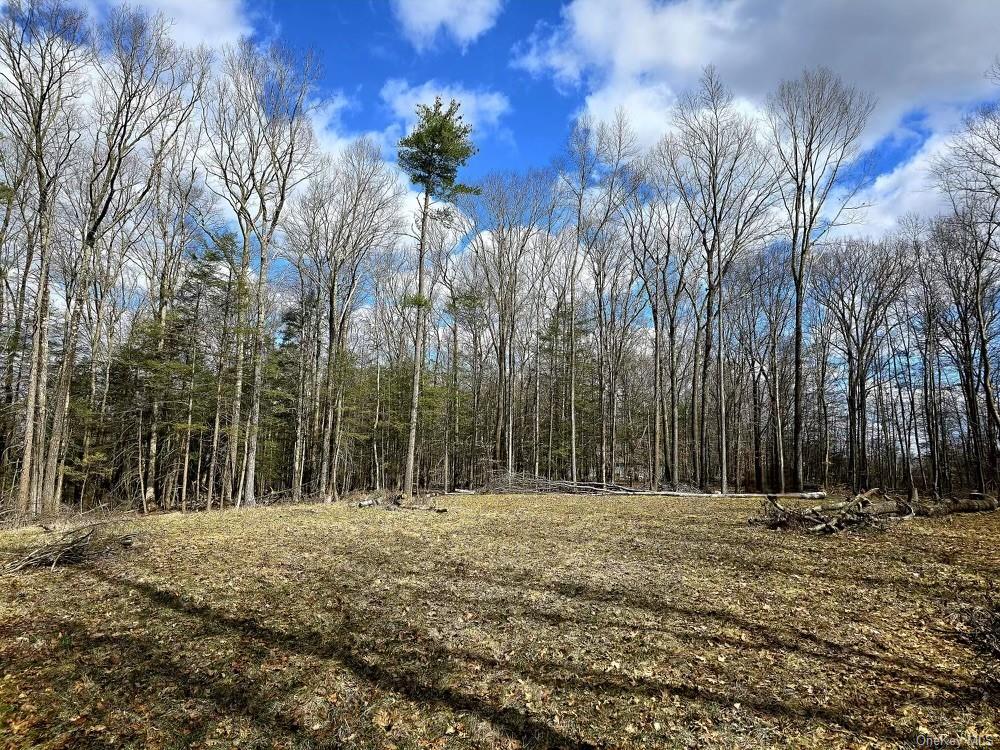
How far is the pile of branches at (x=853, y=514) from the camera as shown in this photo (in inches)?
314

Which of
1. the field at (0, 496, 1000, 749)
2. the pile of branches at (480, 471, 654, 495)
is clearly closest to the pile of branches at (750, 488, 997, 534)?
the field at (0, 496, 1000, 749)

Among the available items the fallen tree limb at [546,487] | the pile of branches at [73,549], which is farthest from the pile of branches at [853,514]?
the pile of branches at [73,549]

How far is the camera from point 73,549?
609 centimetres

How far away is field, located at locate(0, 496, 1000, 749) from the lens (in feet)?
9.50

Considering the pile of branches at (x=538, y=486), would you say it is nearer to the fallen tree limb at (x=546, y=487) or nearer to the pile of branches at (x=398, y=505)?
the fallen tree limb at (x=546, y=487)

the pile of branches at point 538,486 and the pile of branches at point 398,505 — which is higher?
the pile of branches at point 398,505

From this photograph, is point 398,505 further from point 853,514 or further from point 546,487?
point 853,514

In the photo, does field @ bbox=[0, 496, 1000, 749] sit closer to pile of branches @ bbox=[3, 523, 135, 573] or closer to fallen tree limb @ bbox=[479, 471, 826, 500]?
pile of branches @ bbox=[3, 523, 135, 573]

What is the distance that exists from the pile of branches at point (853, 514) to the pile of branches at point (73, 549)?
1072cm

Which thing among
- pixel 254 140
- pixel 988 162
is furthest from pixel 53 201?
pixel 988 162

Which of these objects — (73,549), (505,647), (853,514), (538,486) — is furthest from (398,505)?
(853,514)

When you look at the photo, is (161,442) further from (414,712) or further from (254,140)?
(414,712)

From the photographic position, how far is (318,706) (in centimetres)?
311

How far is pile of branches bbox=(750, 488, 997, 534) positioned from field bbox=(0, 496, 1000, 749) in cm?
81
